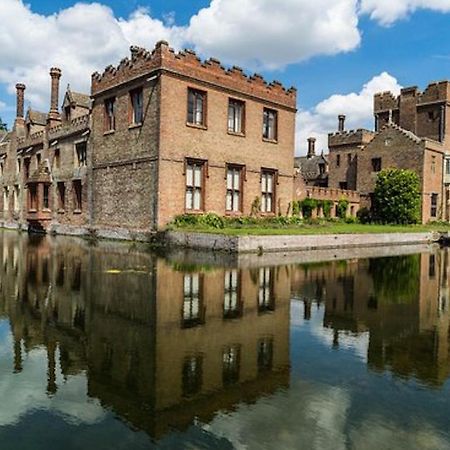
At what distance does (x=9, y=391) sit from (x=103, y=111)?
87.0ft

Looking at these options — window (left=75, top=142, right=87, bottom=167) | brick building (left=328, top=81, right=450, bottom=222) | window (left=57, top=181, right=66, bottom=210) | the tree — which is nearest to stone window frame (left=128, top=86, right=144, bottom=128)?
window (left=75, top=142, right=87, bottom=167)

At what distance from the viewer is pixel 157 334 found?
720 centimetres

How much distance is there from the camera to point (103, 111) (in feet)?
96.5

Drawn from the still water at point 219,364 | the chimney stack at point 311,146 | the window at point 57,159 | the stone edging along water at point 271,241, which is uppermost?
the chimney stack at point 311,146

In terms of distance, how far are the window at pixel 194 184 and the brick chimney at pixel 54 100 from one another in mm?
17141

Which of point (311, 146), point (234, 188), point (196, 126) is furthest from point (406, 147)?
point (196, 126)

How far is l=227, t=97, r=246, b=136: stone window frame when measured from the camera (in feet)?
92.8

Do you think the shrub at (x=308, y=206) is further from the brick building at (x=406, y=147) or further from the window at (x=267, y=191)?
the brick building at (x=406, y=147)

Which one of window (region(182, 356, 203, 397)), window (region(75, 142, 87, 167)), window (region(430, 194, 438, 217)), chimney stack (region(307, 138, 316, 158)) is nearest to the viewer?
window (region(182, 356, 203, 397))

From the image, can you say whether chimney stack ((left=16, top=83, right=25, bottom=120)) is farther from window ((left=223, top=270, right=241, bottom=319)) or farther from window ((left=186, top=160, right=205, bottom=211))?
window ((left=223, top=270, right=241, bottom=319))

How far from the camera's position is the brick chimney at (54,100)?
37.9 metres

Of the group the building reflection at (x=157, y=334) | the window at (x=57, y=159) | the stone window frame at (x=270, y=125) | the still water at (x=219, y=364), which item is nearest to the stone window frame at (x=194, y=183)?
the stone window frame at (x=270, y=125)

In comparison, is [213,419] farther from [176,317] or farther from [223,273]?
[223,273]

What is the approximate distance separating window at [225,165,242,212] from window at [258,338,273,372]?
21.0 m
